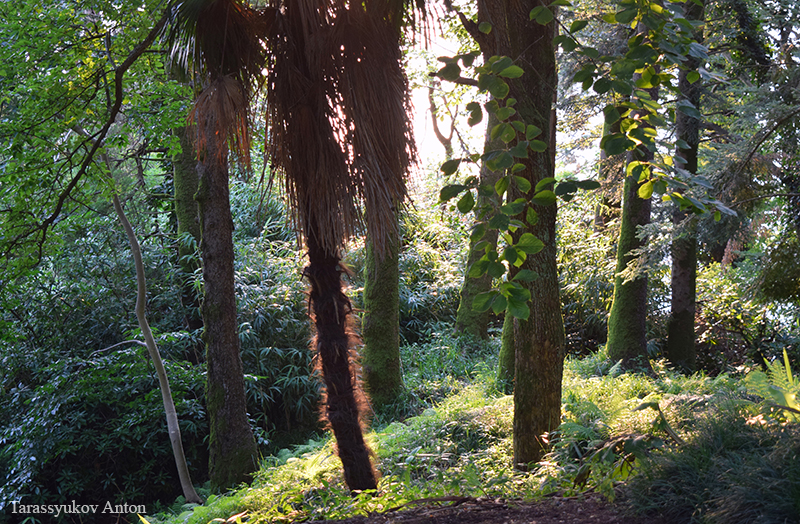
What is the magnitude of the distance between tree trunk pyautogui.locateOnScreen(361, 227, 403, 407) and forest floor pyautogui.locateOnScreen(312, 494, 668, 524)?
464 centimetres

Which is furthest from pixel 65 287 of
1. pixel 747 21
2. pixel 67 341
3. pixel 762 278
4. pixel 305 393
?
pixel 747 21

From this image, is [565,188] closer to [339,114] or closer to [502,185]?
[502,185]

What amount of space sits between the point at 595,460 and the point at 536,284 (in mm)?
1453

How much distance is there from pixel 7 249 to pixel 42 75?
1728 mm

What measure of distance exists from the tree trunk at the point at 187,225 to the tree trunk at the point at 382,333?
3.03m

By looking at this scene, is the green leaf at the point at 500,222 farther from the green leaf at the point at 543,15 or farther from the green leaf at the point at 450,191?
the green leaf at the point at 543,15

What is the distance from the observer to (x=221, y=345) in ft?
21.2

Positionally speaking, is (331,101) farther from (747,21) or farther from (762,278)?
(747,21)

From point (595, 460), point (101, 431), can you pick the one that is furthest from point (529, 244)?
point (101, 431)

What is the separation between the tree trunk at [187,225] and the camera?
31.1 feet

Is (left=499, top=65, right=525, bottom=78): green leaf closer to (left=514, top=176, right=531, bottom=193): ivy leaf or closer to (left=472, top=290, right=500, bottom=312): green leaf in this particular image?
(left=514, top=176, right=531, bottom=193): ivy leaf

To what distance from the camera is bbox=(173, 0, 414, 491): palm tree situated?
3.78 meters

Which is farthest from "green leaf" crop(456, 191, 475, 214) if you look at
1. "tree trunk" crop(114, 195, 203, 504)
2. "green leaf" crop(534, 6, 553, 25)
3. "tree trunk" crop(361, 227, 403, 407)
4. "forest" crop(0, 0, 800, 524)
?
"tree trunk" crop(361, 227, 403, 407)

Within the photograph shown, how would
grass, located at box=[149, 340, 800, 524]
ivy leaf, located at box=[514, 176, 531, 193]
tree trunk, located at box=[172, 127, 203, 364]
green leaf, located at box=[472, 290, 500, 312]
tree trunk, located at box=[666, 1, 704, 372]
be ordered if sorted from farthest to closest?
Answer: tree trunk, located at box=[172, 127, 203, 364] → tree trunk, located at box=[666, 1, 704, 372] → grass, located at box=[149, 340, 800, 524] → ivy leaf, located at box=[514, 176, 531, 193] → green leaf, located at box=[472, 290, 500, 312]
